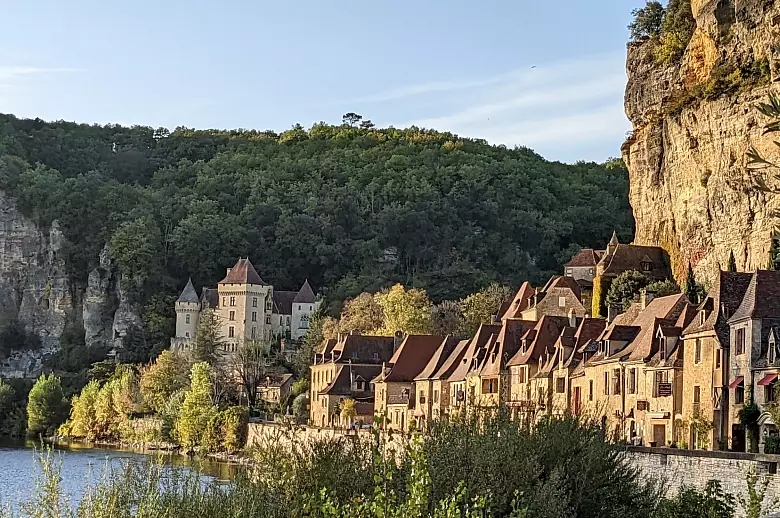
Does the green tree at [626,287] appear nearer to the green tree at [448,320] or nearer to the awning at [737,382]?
the green tree at [448,320]

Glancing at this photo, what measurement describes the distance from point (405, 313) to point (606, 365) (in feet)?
143

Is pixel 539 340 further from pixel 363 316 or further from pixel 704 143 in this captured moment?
pixel 363 316

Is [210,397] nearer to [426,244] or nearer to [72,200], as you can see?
[426,244]

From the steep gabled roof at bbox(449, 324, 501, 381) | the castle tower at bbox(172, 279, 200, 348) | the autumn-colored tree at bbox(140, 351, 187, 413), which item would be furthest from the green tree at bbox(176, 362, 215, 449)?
the castle tower at bbox(172, 279, 200, 348)

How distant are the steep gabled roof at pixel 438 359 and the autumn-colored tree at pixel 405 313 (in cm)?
1665

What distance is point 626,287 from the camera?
236 ft

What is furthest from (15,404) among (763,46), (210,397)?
(763,46)

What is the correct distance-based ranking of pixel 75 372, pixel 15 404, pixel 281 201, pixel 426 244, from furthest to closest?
pixel 281 201
pixel 426 244
pixel 75 372
pixel 15 404

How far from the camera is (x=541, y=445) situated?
79.0 feet

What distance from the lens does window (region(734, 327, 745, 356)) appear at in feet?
133

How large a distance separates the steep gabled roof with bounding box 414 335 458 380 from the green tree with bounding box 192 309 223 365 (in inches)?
1436

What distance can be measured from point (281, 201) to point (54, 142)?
148 feet

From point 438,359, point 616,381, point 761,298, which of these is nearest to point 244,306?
point 438,359

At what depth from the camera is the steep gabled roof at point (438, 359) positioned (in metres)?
70.1
